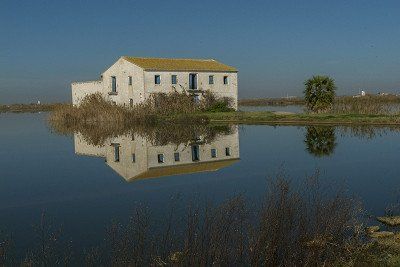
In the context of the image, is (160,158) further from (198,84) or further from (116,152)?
(198,84)

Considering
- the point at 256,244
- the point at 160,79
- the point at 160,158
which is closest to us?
the point at 256,244

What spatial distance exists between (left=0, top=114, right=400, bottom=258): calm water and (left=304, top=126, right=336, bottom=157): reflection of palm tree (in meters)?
0.05

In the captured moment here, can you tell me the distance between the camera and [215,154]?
21344 millimetres

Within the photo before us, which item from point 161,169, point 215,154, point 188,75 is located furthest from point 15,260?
point 188,75

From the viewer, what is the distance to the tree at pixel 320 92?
41.2m

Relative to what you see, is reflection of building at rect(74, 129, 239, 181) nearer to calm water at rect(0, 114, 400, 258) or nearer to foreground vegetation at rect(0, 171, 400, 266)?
calm water at rect(0, 114, 400, 258)

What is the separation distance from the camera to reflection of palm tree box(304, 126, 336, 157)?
21269 mm

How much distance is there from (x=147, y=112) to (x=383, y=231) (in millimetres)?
35868

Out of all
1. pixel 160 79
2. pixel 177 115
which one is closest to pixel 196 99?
pixel 160 79

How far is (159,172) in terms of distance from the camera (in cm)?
1717

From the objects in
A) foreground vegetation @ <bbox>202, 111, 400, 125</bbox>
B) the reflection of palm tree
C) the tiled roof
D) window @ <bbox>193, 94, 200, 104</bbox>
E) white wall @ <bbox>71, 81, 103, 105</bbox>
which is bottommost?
the reflection of palm tree

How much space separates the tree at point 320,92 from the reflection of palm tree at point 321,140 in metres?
9.47

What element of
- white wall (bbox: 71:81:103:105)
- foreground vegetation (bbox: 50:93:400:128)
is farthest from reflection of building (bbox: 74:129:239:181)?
white wall (bbox: 71:81:103:105)

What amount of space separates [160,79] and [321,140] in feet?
81.6
